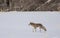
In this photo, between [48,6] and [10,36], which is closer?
[10,36]

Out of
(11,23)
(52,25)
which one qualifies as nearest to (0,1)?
(11,23)

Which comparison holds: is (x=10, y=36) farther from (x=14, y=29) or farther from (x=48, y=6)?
(x=48, y=6)

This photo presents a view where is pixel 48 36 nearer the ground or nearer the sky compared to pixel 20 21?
nearer the ground

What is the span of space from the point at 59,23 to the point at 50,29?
3.6 inches

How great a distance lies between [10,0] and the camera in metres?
1.16

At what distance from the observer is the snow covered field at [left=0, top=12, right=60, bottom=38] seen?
1002 millimetres

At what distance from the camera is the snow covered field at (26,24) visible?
1.00m

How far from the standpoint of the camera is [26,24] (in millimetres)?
1057

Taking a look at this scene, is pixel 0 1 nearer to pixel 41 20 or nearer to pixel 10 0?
pixel 10 0

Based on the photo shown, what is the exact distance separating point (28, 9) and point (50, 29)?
0.90 ft

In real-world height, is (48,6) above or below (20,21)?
above

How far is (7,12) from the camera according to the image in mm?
1139

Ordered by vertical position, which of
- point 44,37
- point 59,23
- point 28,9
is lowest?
point 44,37

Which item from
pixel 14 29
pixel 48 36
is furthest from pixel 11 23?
pixel 48 36
